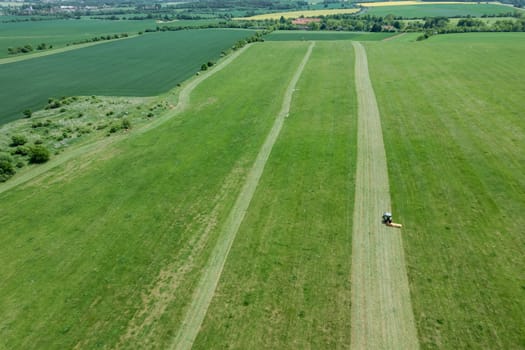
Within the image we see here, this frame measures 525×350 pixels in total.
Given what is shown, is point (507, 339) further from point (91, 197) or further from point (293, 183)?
point (91, 197)

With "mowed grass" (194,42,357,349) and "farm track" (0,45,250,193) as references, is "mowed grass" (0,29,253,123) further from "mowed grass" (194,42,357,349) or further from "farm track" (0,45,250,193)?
"mowed grass" (194,42,357,349)

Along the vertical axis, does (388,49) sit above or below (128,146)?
above

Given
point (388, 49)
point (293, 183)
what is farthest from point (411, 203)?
point (388, 49)

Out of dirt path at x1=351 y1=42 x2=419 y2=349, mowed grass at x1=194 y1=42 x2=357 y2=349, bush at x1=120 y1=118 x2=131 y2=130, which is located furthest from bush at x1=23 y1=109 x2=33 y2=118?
dirt path at x1=351 y1=42 x2=419 y2=349

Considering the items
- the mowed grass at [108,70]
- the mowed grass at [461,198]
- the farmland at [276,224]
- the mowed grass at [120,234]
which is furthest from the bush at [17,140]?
the mowed grass at [461,198]

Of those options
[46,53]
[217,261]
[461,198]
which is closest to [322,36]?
[46,53]

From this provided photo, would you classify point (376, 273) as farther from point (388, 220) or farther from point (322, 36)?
point (322, 36)

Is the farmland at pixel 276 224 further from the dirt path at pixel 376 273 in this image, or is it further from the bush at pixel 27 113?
the bush at pixel 27 113
